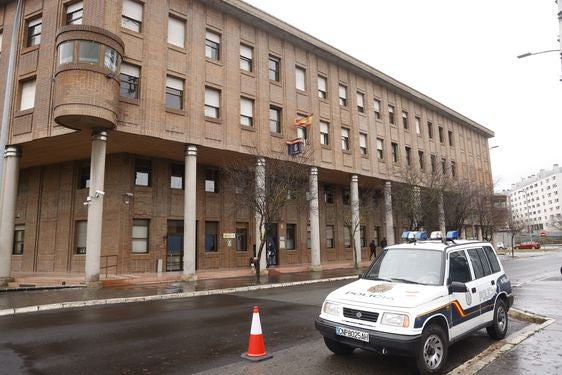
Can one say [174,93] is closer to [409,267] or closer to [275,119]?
[275,119]

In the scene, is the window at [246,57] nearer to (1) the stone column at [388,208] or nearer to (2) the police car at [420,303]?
(1) the stone column at [388,208]

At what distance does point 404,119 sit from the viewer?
37.3 metres

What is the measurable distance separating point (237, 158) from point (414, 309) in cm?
1937

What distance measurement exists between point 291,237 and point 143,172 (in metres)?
11.6

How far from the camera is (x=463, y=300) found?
617 cm

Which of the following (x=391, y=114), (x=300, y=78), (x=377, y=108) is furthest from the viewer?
(x=391, y=114)

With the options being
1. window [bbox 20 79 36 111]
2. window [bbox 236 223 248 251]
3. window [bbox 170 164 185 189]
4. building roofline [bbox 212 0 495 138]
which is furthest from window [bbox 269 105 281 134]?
window [bbox 20 79 36 111]

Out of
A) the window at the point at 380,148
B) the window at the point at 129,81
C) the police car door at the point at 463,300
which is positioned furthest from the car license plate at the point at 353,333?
the window at the point at 380,148

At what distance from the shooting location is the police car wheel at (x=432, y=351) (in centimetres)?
520

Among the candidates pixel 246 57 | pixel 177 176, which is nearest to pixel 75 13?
pixel 246 57

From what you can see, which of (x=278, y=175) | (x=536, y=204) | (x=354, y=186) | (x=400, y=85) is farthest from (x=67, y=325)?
(x=536, y=204)

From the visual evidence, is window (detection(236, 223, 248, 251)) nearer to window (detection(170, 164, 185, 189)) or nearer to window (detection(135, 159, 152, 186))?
window (detection(170, 164, 185, 189))

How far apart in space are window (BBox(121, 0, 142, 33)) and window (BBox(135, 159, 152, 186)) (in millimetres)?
6824

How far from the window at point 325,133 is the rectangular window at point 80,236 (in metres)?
15.5
